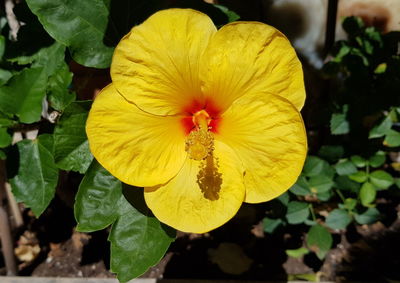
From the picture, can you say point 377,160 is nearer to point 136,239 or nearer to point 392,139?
point 392,139

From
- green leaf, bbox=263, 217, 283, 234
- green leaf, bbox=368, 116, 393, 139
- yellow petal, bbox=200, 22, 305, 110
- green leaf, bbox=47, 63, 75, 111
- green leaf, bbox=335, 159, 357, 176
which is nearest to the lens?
yellow petal, bbox=200, 22, 305, 110

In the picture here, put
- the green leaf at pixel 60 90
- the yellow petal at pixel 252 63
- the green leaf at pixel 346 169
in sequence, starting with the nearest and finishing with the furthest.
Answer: the yellow petal at pixel 252 63 → the green leaf at pixel 60 90 → the green leaf at pixel 346 169

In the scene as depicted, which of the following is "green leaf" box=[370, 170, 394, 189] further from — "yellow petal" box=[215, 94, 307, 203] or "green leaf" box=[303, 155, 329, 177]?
"yellow petal" box=[215, 94, 307, 203]

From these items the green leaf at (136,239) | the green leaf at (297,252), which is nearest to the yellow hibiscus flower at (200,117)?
the green leaf at (136,239)

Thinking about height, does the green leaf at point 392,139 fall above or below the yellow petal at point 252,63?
below

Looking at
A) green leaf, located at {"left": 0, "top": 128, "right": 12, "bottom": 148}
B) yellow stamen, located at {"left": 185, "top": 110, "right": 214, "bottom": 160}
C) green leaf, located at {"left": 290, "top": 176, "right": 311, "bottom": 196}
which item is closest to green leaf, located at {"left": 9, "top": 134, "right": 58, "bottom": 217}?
green leaf, located at {"left": 0, "top": 128, "right": 12, "bottom": 148}

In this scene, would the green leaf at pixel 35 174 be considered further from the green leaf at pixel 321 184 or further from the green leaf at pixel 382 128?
the green leaf at pixel 382 128

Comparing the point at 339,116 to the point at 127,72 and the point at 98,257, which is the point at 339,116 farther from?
the point at 98,257

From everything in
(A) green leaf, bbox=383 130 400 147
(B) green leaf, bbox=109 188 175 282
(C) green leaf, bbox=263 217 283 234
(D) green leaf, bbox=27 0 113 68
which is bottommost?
(C) green leaf, bbox=263 217 283 234
